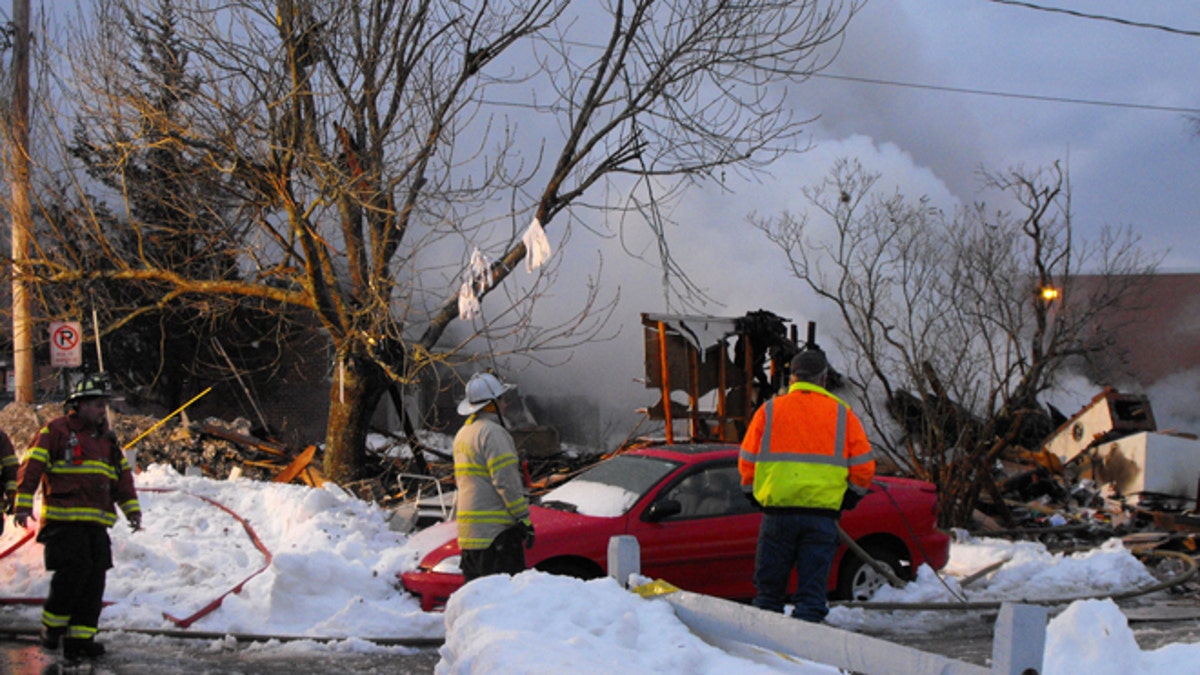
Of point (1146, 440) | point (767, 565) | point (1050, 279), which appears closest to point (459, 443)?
point (767, 565)

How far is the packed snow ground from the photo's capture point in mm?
3236

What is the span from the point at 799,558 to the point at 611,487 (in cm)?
294

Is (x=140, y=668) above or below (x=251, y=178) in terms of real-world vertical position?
below

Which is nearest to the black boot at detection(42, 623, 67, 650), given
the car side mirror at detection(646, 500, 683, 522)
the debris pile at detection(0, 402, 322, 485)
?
the car side mirror at detection(646, 500, 683, 522)

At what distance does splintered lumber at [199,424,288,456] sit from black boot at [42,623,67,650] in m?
7.01

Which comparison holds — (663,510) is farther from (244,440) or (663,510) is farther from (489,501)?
(244,440)

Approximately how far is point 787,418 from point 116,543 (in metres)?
5.74

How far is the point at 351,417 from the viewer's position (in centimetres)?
1138

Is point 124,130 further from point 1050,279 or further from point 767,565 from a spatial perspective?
point 1050,279

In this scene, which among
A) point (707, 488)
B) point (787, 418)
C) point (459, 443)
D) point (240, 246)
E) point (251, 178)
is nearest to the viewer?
point (787, 418)

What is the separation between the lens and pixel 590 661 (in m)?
3.03

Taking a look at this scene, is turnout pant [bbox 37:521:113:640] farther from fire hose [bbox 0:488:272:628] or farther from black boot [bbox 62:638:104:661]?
fire hose [bbox 0:488:272:628]

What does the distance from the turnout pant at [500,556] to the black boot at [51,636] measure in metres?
2.63

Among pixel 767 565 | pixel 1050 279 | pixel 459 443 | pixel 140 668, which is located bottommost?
pixel 140 668
